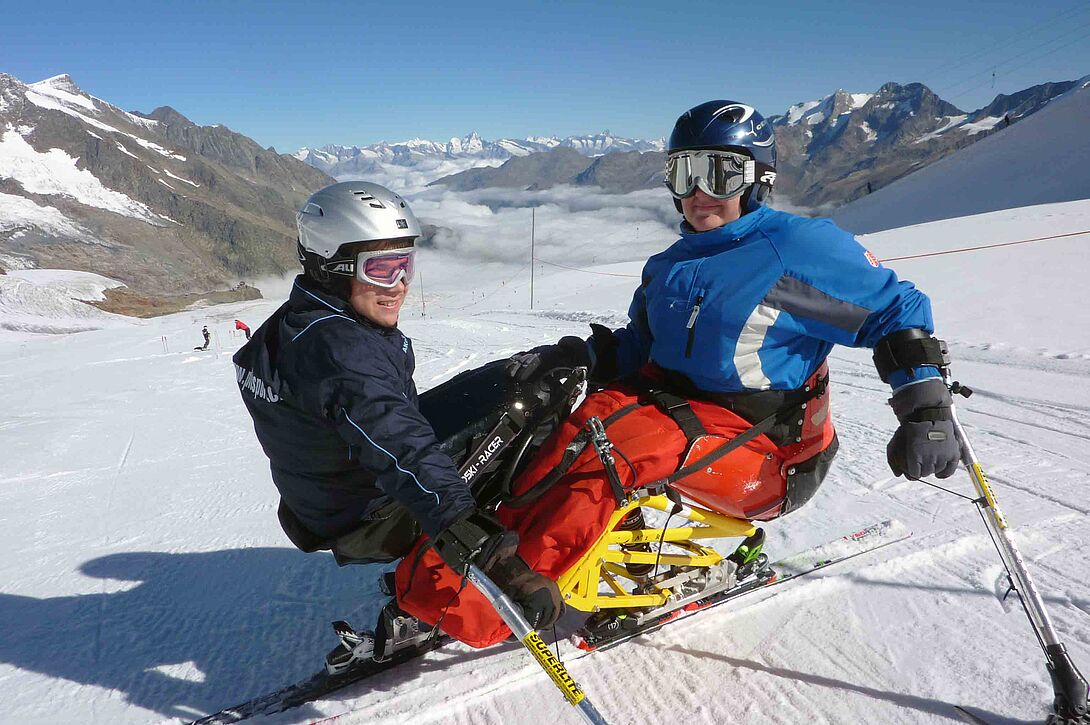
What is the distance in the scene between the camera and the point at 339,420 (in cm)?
239

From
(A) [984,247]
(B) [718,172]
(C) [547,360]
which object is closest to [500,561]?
(C) [547,360]

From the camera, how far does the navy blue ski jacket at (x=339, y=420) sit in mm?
2312

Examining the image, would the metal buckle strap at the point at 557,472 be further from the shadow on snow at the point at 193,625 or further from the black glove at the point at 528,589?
the shadow on snow at the point at 193,625

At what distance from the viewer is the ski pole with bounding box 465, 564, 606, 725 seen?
7.25 feet

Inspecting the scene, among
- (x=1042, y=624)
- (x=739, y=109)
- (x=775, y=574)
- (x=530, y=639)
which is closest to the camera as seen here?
(x=530, y=639)

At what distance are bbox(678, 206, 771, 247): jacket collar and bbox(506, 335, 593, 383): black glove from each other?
0.82 m

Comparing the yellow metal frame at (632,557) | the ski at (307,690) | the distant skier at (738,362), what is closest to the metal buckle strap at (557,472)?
the distant skier at (738,362)

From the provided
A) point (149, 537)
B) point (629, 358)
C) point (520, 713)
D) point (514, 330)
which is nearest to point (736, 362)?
point (629, 358)

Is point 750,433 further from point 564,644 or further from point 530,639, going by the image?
point 564,644

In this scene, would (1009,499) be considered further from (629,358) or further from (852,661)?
(629,358)

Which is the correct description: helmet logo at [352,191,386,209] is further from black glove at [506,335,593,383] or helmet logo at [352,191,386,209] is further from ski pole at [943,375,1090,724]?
ski pole at [943,375,1090,724]

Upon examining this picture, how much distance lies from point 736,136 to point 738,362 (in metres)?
→ 1.05

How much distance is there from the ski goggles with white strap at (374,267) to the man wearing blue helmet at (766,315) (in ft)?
2.49

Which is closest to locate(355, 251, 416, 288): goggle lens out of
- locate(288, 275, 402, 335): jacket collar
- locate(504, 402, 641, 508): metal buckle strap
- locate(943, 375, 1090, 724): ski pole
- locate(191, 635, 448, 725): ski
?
locate(288, 275, 402, 335): jacket collar
